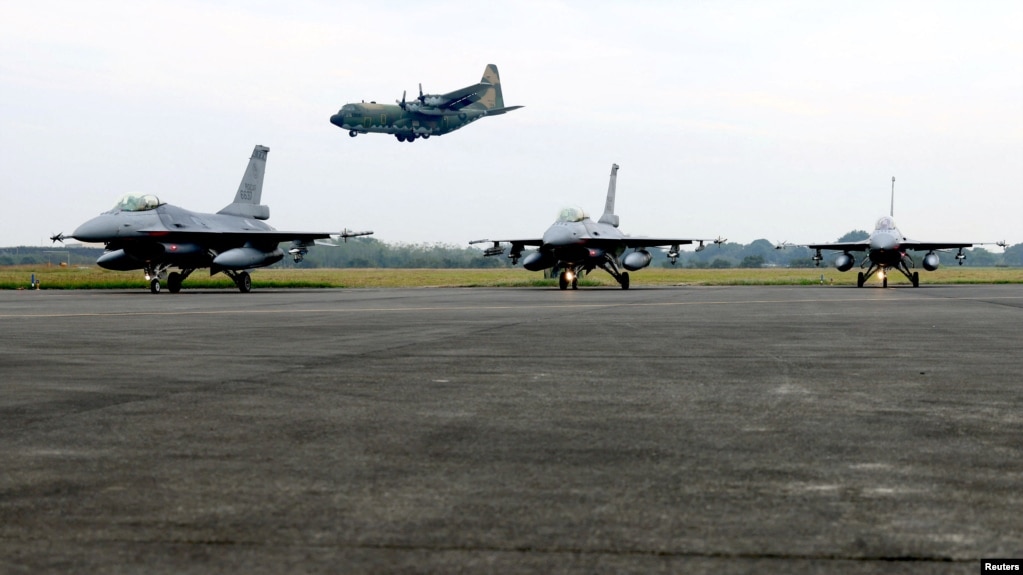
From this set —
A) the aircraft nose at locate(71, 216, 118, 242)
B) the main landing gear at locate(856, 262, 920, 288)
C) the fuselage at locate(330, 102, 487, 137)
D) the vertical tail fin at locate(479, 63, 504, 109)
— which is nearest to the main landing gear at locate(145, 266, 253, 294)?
the aircraft nose at locate(71, 216, 118, 242)

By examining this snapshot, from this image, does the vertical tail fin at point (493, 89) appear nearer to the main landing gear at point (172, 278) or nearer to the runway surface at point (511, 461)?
the main landing gear at point (172, 278)

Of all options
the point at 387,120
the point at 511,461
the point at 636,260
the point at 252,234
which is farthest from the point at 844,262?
the point at 511,461

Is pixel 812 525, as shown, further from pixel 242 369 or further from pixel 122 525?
pixel 242 369

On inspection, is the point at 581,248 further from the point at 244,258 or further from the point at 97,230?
the point at 97,230

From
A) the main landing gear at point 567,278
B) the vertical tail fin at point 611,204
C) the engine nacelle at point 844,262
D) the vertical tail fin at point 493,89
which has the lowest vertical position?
the main landing gear at point 567,278

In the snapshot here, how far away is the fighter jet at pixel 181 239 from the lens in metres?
35.7

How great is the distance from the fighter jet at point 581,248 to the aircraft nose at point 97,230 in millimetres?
15738

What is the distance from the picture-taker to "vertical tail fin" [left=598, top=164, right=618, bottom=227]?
164 feet

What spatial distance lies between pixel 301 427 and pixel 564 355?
580 cm

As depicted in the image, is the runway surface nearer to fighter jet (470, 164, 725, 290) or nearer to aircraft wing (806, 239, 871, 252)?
fighter jet (470, 164, 725, 290)

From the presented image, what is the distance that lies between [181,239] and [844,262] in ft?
98.3

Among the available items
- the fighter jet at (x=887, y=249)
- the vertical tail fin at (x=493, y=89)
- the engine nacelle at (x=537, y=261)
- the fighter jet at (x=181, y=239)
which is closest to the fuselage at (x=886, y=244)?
the fighter jet at (x=887, y=249)

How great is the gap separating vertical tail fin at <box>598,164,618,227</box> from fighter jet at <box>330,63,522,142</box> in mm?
21772

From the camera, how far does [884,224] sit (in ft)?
143
